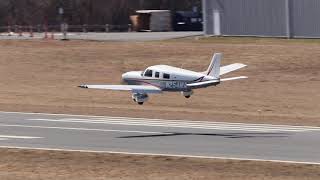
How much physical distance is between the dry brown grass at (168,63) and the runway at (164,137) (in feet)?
9.11

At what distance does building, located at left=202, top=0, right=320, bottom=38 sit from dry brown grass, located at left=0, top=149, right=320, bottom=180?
40846 millimetres

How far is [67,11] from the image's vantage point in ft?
305

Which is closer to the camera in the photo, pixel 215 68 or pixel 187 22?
pixel 215 68

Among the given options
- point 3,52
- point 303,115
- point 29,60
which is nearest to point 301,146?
point 303,115

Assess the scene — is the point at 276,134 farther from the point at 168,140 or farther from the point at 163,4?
the point at 163,4

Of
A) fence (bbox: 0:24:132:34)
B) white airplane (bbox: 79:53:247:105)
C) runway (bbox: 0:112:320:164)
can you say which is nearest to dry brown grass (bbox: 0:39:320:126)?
white airplane (bbox: 79:53:247:105)

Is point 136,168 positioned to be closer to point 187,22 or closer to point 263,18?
point 263,18

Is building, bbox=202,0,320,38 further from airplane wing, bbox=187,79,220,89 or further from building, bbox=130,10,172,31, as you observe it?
airplane wing, bbox=187,79,220,89

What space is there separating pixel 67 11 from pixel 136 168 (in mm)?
74929

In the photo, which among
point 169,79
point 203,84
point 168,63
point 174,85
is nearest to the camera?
point 203,84

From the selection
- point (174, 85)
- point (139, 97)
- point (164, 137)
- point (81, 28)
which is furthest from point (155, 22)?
point (164, 137)

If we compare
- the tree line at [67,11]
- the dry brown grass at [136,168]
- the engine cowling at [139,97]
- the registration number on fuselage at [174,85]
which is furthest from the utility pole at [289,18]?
the dry brown grass at [136,168]

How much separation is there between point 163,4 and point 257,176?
7995cm

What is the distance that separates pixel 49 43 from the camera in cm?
6178
